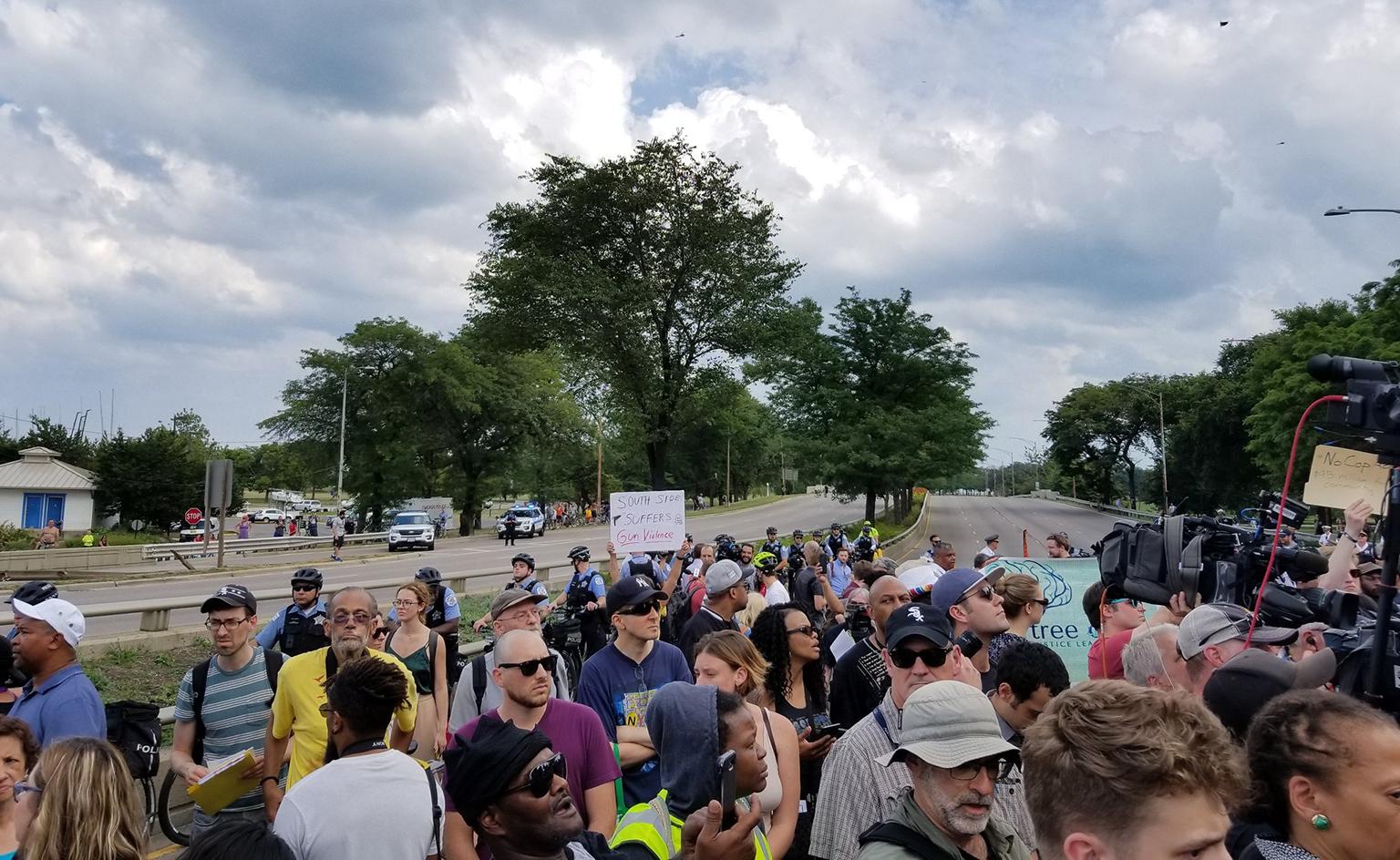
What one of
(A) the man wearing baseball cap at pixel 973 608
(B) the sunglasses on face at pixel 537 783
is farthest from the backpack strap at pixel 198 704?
(A) the man wearing baseball cap at pixel 973 608

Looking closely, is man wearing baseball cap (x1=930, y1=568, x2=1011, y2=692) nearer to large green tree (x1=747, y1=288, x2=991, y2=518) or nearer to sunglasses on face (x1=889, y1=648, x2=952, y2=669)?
sunglasses on face (x1=889, y1=648, x2=952, y2=669)

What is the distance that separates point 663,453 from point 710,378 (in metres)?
2.73

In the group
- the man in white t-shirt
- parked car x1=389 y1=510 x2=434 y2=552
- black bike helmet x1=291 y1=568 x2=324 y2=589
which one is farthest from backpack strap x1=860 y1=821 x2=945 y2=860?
parked car x1=389 y1=510 x2=434 y2=552

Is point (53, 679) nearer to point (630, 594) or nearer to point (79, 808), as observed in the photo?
point (79, 808)

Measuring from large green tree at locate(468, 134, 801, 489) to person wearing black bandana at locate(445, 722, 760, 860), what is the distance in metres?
23.4

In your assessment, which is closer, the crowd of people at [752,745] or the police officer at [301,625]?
the crowd of people at [752,745]

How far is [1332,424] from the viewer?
3045 mm

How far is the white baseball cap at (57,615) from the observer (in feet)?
12.6

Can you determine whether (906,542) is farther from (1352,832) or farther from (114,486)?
(1352,832)

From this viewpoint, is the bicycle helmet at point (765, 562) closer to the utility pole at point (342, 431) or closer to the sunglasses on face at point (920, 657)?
the sunglasses on face at point (920, 657)

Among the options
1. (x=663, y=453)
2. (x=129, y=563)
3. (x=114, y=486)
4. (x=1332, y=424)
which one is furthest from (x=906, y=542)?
(x=1332, y=424)

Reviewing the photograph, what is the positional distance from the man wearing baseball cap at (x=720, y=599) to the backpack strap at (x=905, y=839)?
3.90m

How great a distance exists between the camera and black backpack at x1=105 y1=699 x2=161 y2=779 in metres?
4.09

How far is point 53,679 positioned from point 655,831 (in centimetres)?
286
